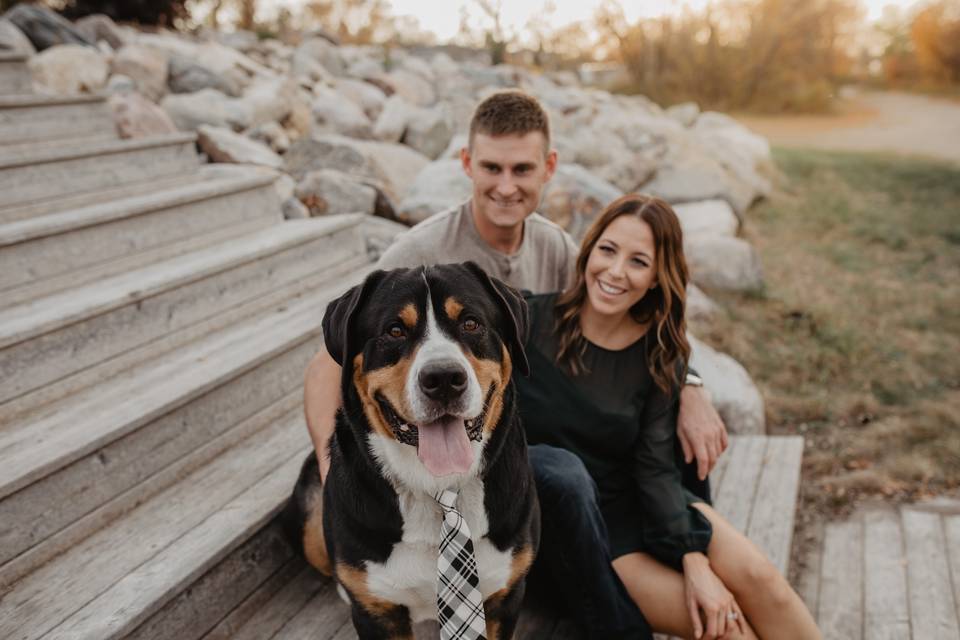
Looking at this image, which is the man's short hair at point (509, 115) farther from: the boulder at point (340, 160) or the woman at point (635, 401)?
the boulder at point (340, 160)

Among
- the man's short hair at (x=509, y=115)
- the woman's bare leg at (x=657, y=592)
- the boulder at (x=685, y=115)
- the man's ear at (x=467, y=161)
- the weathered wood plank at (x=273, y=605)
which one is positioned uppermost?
the man's short hair at (x=509, y=115)

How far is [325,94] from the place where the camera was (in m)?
7.29

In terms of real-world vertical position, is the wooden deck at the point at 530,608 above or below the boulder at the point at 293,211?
below

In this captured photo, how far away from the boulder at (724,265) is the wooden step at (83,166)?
4.18 metres

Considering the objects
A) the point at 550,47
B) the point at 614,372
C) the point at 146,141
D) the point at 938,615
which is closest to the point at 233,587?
the point at 614,372

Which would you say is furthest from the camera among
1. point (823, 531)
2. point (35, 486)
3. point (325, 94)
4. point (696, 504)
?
point (325, 94)

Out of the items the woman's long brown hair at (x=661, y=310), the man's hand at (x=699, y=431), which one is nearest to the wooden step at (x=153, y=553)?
the woman's long brown hair at (x=661, y=310)

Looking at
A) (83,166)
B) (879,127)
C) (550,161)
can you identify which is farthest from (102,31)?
(879,127)

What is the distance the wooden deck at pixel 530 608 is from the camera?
2.38 m

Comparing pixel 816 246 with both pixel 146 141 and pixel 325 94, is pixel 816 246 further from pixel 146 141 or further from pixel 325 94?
pixel 146 141

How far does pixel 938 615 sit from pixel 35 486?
340 cm

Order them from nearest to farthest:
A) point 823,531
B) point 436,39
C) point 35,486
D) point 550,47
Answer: point 35,486
point 823,531
point 436,39
point 550,47

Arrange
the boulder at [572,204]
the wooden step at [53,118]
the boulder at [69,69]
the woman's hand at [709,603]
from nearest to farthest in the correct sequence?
1. the woman's hand at [709,603]
2. the wooden step at [53,118]
3. the boulder at [69,69]
4. the boulder at [572,204]

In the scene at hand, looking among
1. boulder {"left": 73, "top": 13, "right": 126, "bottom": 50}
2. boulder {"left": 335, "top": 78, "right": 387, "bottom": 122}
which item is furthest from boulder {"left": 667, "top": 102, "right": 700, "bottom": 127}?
boulder {"left": 73, "top": 13, "right": 126, "bottom": 50}
